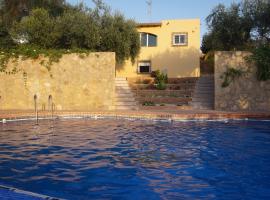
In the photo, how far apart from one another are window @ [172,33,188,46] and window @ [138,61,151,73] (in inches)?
94.9

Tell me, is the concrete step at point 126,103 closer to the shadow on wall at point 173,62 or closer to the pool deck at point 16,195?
the shadow on wall at point 173,62

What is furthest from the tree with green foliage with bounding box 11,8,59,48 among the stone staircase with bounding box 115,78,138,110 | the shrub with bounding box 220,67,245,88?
the shrub with bounding box 220,67,245,88

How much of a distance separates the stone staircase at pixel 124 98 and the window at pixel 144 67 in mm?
5733

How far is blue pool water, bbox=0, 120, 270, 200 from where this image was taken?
621cm

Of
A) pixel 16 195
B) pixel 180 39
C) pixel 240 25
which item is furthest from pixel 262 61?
pixel 16 195

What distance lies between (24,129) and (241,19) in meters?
14.7

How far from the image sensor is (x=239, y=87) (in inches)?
758

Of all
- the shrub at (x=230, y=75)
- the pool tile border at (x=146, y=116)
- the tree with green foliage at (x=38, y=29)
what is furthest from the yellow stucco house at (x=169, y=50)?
the pool tile border at (x=146, y=116)

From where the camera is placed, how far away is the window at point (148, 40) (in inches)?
1107

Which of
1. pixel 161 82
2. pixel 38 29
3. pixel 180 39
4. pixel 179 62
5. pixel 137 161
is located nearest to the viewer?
pixel 137 161

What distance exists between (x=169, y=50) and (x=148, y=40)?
1744mm

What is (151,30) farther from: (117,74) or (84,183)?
(84,183)

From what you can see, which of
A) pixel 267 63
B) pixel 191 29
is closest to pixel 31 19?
pixel 191 29

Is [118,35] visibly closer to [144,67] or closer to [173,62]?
[144,67]
